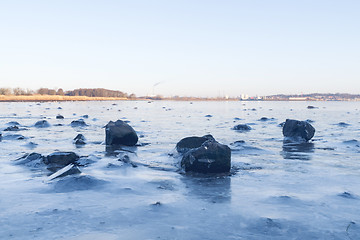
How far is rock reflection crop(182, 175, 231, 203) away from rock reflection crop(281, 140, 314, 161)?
4.23 metres

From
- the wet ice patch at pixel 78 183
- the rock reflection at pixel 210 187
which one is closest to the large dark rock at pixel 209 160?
the rock reflection at pixel 210 187

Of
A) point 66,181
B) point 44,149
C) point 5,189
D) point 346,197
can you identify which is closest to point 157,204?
point 66,181

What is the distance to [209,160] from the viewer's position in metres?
7.80

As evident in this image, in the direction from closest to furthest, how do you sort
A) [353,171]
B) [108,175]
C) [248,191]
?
1. [248,191]
2. [108,175]
3. [353,171]

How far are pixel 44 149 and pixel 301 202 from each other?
9.72 metres

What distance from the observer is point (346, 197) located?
5895 mm

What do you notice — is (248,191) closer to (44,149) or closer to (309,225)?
(309,225)

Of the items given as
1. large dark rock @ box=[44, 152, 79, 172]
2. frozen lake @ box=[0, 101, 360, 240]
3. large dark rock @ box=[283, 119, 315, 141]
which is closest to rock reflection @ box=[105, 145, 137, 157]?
frozen lake @ box=[0, 101, 360, 240]

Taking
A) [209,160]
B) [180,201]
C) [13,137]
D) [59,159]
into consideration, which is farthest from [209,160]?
[13,137]

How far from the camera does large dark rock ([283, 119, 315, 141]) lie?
48.2 feet

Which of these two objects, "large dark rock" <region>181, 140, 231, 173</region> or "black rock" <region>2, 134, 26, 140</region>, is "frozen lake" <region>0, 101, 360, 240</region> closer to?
"large dark rock" <region>181, 140, 231, 173</region>

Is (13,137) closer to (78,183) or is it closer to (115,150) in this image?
(115,150)

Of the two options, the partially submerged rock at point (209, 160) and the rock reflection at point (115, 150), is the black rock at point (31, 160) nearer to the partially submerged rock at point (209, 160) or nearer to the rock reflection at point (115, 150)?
the rock reflection at point (115, 150)

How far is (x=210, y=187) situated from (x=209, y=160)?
132 cm
